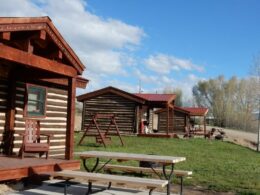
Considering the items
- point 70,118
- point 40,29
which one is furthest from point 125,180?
point 40,29

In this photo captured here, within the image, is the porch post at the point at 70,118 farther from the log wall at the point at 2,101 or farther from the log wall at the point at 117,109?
the log wall at the point at 117,109

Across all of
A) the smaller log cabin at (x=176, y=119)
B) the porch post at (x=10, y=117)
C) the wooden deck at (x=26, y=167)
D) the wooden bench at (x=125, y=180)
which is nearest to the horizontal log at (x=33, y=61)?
the porch post at (x=10, y=117)

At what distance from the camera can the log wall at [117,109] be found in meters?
32.2

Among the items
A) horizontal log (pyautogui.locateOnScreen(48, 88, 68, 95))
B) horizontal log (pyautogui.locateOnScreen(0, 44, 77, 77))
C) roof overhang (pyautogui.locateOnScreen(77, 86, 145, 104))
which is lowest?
horizontal log (pyautogui.locateOnScreen(48, 88, 68, 95))

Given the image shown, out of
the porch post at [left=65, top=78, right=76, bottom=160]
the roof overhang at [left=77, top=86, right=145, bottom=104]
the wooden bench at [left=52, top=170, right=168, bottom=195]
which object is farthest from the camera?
the roof overhang at [left=77, top=86, right=145, bottom=104]

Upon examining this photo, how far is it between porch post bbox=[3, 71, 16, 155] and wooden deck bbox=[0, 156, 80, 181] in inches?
51.7

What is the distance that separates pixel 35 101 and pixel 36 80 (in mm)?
666

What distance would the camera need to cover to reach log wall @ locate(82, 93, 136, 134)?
106ft

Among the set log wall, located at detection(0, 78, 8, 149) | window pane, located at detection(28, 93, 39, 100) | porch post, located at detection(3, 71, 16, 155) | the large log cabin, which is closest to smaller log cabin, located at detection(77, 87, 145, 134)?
the large log cabin

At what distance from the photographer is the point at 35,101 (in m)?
12.9

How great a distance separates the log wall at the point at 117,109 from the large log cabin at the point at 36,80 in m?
17.0

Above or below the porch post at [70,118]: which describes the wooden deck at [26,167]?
below

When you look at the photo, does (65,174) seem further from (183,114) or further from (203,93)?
(203,93)

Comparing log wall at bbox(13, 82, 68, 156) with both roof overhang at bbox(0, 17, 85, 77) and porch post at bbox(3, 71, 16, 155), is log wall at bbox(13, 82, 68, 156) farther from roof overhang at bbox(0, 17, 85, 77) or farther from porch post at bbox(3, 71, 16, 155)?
roof overhang at bbox(0, 17, 85, 77)
